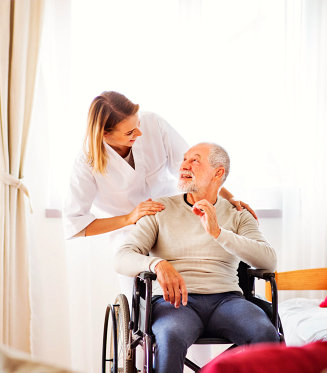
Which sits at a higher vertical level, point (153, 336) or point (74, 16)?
point (74, 16)

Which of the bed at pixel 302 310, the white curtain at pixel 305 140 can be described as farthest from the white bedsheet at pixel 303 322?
the white curtain at pixel 305 140

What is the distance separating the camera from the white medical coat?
2316mm

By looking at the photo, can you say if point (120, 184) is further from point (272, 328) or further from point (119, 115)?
point (272, 328)

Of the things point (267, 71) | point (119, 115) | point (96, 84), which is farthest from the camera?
point (267, 71)

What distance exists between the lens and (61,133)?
9.43 feet

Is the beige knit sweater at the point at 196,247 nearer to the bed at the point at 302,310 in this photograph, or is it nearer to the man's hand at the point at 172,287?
the man's hand at the point at 172,287

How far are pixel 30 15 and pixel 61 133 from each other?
2.12 feet

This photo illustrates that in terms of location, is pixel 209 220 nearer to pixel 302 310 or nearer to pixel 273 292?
pixel 273 292

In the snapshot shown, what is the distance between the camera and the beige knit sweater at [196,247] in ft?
6.41

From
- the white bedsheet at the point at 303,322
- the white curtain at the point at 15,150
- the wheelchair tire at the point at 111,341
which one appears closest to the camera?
the wheelchair tire at the point at 111,341

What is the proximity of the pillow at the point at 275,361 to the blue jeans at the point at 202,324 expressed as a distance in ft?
3.82

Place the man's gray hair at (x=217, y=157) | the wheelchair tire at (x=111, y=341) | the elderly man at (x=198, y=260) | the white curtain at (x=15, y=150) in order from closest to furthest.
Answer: the elderly man at (x=198, y=260), the wheelchair tire at (x=111, y=341), the man's gray hair at (x=217, y=157), the white curtain at (x=15, y=150)

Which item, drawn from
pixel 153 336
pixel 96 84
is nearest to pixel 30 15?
pixel 96 84

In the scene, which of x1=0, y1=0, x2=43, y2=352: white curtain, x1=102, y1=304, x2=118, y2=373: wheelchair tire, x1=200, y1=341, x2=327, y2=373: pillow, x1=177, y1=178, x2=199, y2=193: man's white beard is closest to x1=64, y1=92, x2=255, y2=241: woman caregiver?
x1=177, y1=178, x2=199, y2=193: man's white beard
